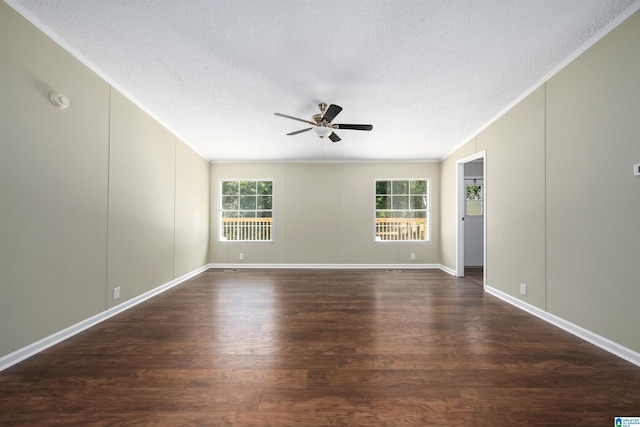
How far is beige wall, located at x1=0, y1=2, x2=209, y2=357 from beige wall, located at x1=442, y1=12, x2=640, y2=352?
4536mm

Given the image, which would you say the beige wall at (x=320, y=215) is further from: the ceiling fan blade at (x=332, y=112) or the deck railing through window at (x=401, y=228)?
the ceiling fan blade at (x=332, y=112)

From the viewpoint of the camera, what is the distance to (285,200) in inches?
224

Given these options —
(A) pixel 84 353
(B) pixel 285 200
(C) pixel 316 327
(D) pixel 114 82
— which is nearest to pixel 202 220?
(B) pixel 285 200

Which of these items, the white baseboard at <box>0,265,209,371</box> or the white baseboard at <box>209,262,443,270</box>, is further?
the white baseboard at <box>209,262,443,270</box>

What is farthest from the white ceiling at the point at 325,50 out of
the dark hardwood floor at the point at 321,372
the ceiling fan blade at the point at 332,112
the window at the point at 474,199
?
the window at the point at 474,199

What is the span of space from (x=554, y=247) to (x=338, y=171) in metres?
4.01

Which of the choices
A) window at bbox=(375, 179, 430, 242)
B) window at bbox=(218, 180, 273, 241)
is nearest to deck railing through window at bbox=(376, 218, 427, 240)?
window at bbox=(375, 179, 430, 242)

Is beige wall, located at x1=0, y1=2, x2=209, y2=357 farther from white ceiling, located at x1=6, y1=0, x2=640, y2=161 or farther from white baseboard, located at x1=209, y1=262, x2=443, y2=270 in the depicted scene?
white baseboard, located at x1=209, y1=262, x2=443, y2=270

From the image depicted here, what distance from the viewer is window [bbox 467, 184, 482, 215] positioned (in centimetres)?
571

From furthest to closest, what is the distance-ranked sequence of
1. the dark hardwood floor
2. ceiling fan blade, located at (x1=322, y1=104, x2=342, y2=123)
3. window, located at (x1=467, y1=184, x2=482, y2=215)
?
window, located at (x1=467, y1=184, x2=482, y2=215)
ceiling fan blade, located at (x1=322, y1=104, x2=342, y2=123)
the dark hardwood floor

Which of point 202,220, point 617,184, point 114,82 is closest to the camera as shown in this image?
point 617,184

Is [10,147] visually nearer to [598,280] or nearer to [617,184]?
[617,184]

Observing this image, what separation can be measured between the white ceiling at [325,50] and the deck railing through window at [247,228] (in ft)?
9.13

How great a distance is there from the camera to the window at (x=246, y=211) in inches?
227
